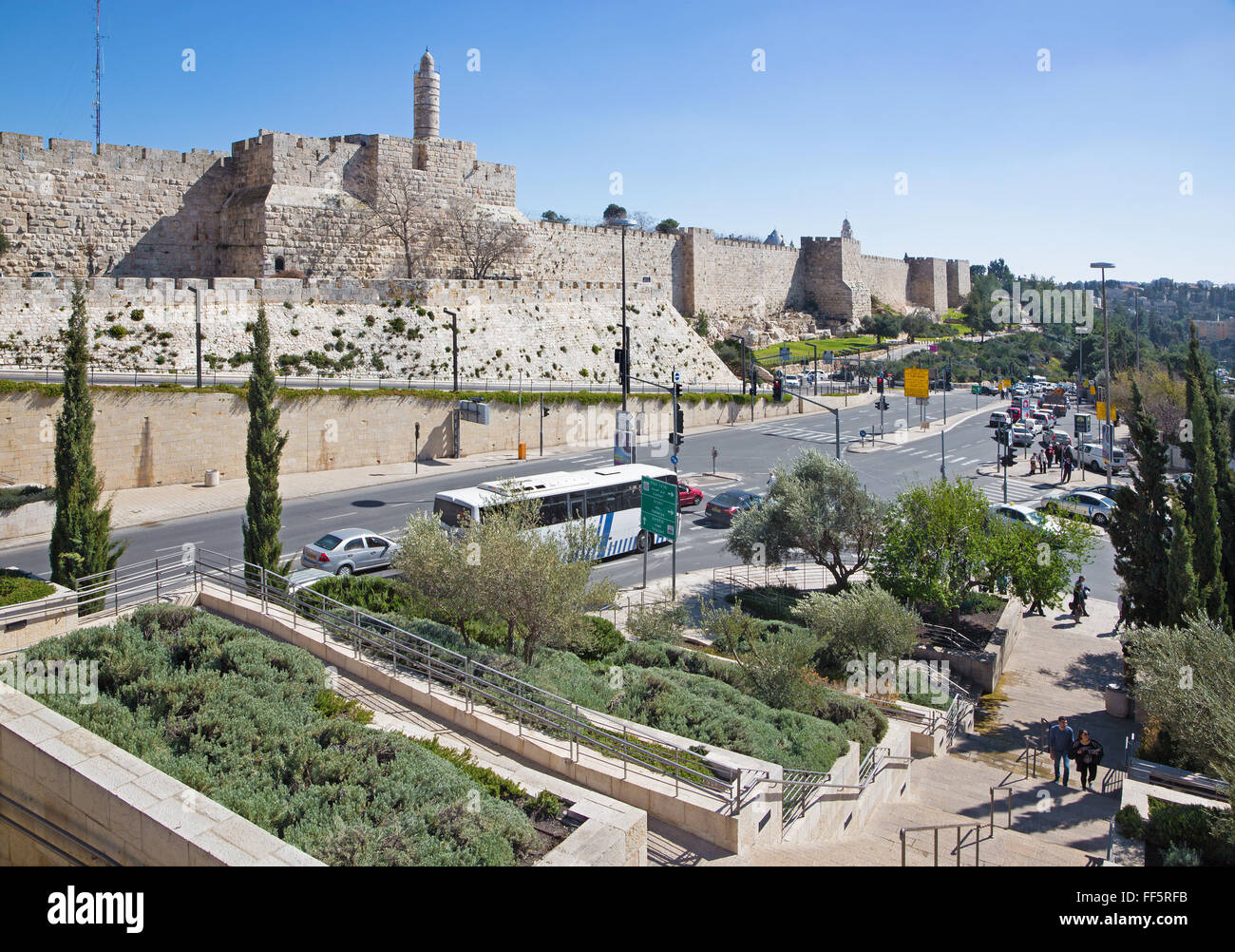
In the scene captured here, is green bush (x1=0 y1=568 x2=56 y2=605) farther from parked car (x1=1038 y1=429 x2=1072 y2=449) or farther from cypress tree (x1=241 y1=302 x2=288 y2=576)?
parked car (x1=1038 y1=429 x2=1072 y2=449)

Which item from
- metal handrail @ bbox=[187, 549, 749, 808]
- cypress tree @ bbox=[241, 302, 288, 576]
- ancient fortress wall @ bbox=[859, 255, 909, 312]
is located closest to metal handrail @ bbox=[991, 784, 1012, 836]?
metal handrail @ bbox=[187, 549, 749, 808]

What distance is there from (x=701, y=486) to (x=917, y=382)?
18.6m

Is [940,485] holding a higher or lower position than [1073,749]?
higher

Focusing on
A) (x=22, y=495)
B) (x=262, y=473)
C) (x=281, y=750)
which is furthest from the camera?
(x=22, y=495)

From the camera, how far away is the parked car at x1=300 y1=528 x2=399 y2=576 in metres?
18.5

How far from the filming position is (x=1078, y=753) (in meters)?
12.8

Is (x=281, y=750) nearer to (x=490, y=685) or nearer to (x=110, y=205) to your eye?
(x=490, y=685)

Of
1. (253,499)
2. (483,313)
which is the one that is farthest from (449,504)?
(483,313)

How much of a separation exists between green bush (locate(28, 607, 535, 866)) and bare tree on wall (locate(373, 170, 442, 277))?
33332 mm

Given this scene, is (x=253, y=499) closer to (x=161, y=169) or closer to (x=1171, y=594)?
(x=1171, y=594)

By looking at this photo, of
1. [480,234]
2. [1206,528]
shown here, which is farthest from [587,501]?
[480,234]

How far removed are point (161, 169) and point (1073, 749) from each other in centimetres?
3657

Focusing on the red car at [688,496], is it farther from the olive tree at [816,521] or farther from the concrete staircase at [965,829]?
the concrete staircase at [965,829]

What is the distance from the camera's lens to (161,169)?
36.8m
